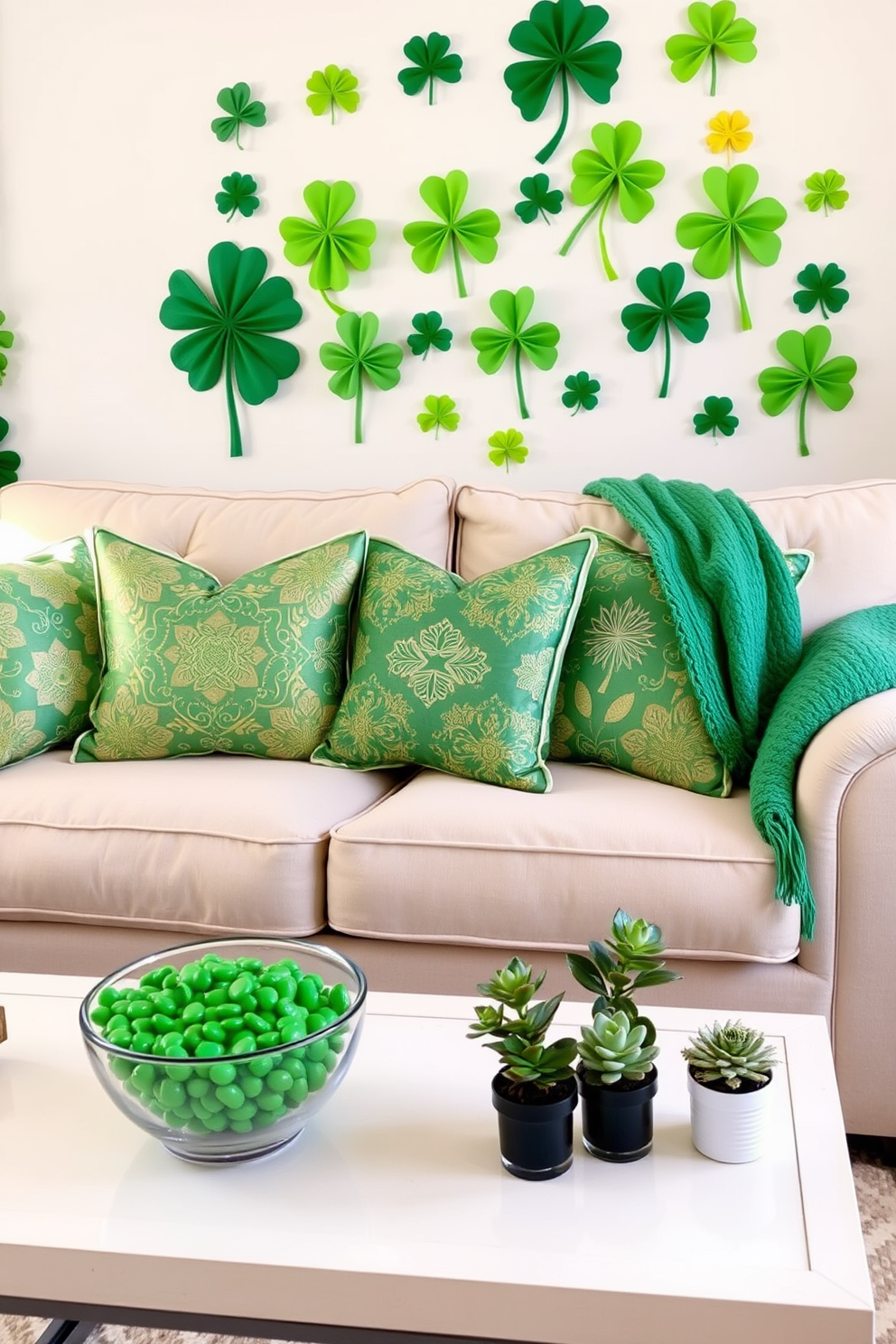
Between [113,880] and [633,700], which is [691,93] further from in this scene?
[113,880]

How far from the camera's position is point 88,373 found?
2859 mm

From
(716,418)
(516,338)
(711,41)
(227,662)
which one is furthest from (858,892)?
(711,41)

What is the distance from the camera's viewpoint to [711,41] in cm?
245

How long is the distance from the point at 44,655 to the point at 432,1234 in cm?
147

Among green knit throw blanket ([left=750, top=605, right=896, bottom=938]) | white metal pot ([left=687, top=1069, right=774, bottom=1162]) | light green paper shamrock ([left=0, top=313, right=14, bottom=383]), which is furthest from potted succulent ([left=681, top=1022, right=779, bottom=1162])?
light green paper shamrock ([left=0, top=313, right=14, bottom=383])

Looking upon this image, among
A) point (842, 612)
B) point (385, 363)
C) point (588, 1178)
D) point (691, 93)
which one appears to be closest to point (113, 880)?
point (588, 1178)

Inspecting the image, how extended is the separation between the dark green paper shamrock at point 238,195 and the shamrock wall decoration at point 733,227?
100 centimetres

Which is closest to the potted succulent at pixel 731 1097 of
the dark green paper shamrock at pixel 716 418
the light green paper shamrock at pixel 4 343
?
the dark green paper shamrock at pixel 716 418

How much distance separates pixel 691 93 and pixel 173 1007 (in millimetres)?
2331

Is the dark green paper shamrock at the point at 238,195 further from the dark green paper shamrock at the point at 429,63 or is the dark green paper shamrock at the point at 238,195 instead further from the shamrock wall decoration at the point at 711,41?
the shamrock wall decoration at the point at 711,41

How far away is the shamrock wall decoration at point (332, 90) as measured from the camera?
262 cm

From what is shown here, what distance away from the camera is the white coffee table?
0.76m

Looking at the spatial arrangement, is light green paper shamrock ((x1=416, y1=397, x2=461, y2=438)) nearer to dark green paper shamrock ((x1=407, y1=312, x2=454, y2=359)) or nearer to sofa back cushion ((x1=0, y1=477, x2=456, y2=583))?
dark green paper shamrock ((x1=407, y1=312, x2=454, y2=359))

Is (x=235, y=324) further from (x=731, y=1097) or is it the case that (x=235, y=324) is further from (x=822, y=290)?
(x=731, y=1097)
